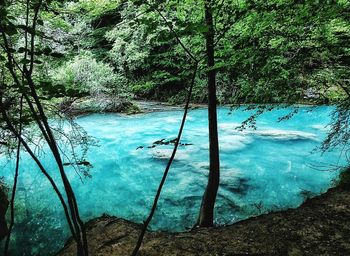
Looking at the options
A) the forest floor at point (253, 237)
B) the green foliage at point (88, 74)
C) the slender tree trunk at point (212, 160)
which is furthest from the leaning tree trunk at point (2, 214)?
the green foliage at point (88, 74)

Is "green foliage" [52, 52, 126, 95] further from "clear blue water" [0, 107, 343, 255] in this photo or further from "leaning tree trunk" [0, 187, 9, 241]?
"leaning tree trunk" [0, 187, 9, 241]

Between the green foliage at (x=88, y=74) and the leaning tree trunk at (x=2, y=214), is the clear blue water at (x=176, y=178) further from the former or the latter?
the green foliage at (x=88, y=74)

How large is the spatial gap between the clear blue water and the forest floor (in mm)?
2235

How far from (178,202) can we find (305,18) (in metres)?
6.24

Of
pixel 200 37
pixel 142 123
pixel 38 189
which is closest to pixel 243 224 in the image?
pixel 200 37

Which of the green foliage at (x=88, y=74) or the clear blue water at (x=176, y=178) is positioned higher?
the green foliage at (x=88, y=74)

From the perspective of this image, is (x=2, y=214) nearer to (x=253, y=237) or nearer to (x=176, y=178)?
(x=253, y=237)

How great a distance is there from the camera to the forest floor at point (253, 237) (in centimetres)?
389

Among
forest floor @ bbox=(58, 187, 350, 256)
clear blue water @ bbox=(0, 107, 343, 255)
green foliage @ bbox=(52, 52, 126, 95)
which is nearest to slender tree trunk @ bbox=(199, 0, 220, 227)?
clear blue water @ bbox=(0, 107, 343, 255)

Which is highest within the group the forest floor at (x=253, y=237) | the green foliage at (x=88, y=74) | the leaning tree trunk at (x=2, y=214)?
the green foliage at (x=88, y=74)

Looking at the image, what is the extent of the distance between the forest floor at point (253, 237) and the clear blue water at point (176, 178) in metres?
2.24

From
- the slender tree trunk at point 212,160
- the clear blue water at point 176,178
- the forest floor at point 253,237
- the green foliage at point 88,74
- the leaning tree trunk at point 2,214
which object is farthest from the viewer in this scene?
the green foliage at point 88,74

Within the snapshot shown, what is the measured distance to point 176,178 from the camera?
10.9 metres

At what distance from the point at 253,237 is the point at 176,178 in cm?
673
